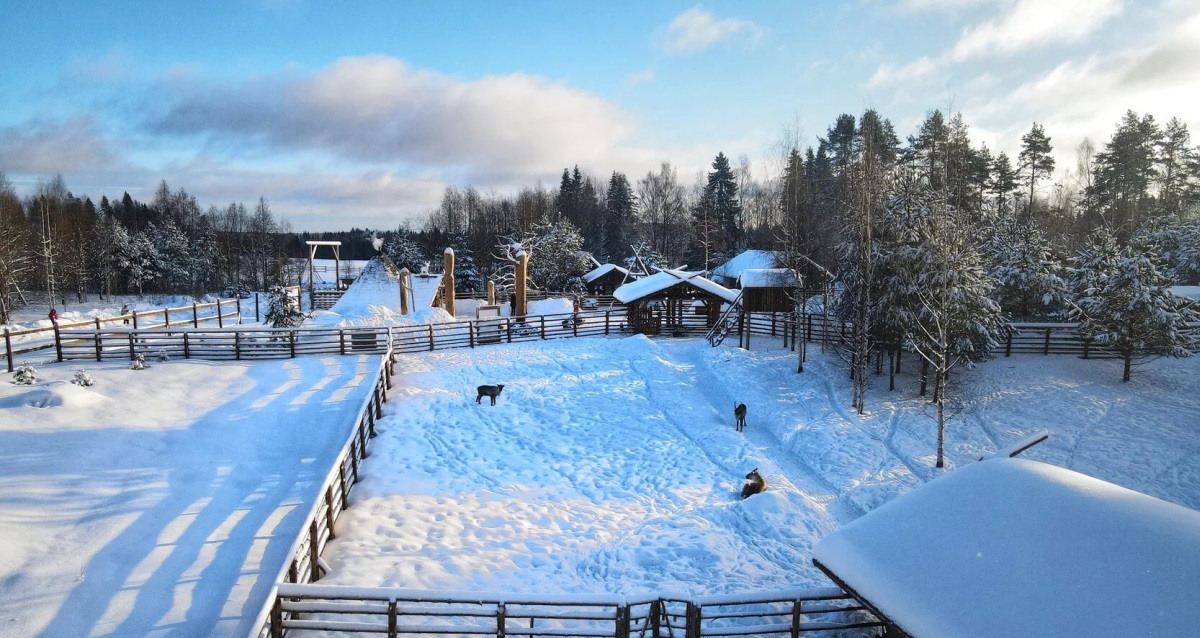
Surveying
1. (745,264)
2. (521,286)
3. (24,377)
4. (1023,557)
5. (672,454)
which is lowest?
(672,454)

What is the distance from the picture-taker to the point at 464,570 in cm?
810

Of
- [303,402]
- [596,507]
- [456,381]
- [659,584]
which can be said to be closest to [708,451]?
[596,507]

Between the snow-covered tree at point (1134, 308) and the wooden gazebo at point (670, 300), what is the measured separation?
1340 cm

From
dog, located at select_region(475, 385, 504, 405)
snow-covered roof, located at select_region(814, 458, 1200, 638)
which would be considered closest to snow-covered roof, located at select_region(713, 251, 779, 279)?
dog, located at select_region(475, 385, 504, 405)

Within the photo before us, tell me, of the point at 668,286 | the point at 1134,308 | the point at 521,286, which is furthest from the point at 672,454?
the point at 521,286

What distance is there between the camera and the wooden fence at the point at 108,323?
1809cm

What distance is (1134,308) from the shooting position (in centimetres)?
1862

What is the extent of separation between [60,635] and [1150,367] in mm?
29472

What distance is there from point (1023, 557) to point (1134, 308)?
20.0 m

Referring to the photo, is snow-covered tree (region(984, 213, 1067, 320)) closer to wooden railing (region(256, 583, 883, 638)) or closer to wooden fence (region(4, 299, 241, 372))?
wooden railing (region(256, 583, 883, 638))

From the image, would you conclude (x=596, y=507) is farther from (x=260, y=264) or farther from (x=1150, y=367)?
(x=260, y=264)

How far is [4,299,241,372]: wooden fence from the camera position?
18.1 meters

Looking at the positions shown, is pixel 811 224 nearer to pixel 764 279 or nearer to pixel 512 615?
pixel 764 279

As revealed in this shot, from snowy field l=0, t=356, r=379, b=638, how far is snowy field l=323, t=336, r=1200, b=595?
1350 millimetres
